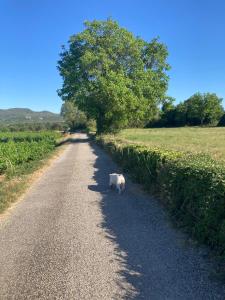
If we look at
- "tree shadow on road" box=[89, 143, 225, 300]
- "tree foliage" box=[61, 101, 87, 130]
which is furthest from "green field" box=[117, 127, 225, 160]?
"tree foliage" box=[61, 101, 87, 130]

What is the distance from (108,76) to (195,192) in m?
37.7

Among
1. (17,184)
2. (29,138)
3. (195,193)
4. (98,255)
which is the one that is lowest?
(29,138)

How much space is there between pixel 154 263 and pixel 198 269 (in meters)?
0.81

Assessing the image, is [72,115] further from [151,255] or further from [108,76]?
[151,255]

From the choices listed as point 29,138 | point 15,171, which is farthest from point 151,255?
point 29,138

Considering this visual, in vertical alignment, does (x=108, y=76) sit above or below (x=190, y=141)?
above

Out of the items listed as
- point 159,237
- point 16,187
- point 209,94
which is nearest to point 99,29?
point 16,187

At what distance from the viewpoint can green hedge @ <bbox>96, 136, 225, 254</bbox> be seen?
639 centimetres

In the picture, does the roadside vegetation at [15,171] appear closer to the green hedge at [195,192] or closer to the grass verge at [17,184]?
the grass verge at [17,184]

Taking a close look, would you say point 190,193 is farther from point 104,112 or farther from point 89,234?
point 104,112

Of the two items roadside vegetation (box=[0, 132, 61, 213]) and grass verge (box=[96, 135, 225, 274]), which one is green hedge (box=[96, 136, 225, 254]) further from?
roadside vegetation (box=[0, 132, 61, 213])

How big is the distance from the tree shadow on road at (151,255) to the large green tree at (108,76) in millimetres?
32983

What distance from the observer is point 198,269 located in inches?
239

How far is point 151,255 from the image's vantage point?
267 inches
